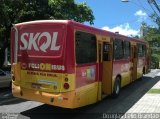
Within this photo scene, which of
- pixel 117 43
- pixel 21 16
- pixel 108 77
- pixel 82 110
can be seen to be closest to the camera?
pixel 82 110

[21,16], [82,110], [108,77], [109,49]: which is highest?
[21,16]

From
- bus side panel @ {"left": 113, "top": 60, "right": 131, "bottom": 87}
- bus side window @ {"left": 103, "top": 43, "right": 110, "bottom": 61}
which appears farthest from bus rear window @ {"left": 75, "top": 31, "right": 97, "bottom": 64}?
bus side panel @ {"left": 113, "top": 60, "right": 131, "bottom": 87}

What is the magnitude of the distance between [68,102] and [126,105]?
3698 millimetres

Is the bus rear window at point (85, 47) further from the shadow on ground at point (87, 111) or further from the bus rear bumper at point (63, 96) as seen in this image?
the shadow on ground at point (87, 111)

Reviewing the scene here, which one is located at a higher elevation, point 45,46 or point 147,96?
point 45,46

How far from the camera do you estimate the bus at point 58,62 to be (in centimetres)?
1031

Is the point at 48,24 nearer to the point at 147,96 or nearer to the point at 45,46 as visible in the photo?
the point at 45,46

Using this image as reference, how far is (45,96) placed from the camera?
34.7ft

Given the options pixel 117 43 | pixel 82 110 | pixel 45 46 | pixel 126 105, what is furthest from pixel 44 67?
Result: pixel 117 43

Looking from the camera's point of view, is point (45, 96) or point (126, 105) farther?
point (126, 105)

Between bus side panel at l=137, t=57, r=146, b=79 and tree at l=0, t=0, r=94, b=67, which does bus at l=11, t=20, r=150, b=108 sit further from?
tree at l=0, t=0, r=94, b=67

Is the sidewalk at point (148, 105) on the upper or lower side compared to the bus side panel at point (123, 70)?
lower

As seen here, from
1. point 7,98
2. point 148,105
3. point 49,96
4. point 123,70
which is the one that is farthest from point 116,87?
point 49,96

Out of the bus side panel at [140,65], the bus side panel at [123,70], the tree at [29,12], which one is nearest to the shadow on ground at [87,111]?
the bus side panel at [123,70]
